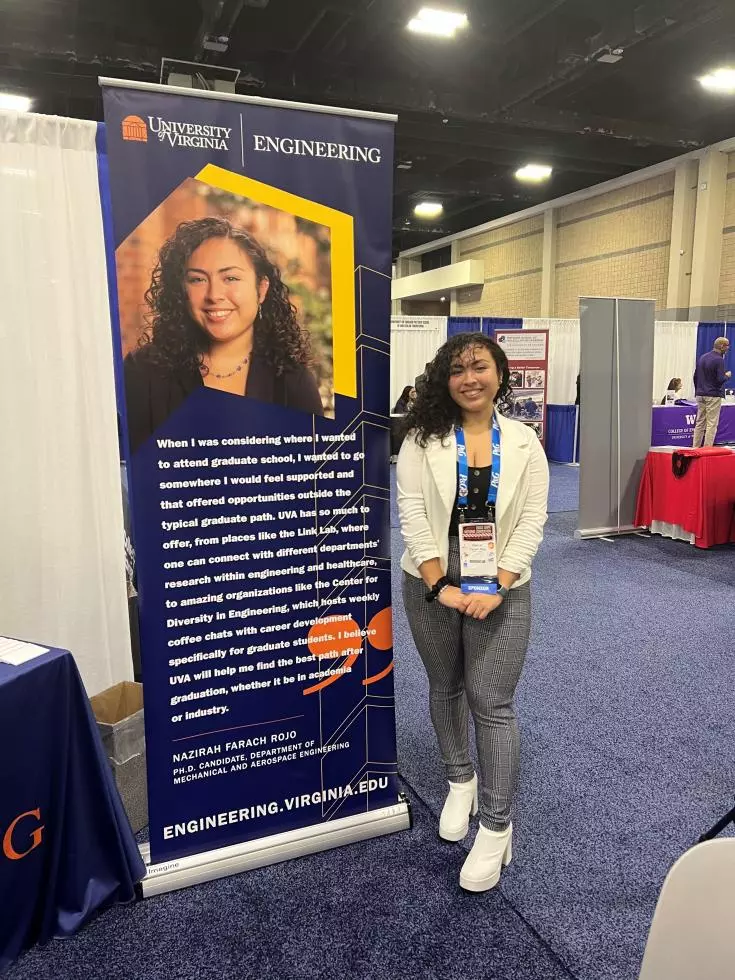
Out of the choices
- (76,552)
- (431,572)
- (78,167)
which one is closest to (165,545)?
(431,572)

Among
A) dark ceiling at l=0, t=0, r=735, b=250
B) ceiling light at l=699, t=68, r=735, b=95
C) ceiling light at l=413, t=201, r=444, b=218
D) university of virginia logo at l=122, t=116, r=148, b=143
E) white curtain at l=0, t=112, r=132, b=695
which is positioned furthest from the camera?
ceiling light at l=413, t=201, r=444, b=218

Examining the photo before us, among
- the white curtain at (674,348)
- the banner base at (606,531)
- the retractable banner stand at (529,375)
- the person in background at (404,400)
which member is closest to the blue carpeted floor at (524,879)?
the banner base at (606,531)

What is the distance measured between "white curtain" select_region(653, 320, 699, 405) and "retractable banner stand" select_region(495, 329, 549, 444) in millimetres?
1795

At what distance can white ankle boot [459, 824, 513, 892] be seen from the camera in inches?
67.4

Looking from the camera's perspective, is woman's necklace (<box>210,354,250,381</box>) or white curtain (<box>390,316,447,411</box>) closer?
woman's necklace (<box>210,354,250,381</box>)

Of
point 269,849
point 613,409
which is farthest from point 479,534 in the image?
point 613,409

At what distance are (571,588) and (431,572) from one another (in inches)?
111

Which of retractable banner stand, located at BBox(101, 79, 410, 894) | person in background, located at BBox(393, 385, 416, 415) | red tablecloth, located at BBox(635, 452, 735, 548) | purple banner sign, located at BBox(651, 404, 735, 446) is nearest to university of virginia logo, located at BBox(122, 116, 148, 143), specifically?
retractable banner stand, located at BBox(101, 79, 410, 894)

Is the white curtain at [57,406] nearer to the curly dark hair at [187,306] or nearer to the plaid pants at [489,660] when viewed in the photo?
the curly dark hair at [187,306]

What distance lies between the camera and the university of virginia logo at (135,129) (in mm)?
1521

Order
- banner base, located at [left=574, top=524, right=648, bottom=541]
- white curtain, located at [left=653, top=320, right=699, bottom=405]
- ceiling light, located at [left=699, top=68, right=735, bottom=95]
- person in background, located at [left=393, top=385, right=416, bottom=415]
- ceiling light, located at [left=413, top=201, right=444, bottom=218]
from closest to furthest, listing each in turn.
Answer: banner base, located at [left=574, top=524, right=648, bottom=541], ceiling light, located at [left=699, top=68, right=735, bottom=95], person in background, located at [left=393, top=385, right=416, bottom=415], white curtain, located at [left=653, top=320, right=699, bottom=405], ceiling light, located at [left=413, top=201, right=444, bottom=218]

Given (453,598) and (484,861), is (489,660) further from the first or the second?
(484,861)

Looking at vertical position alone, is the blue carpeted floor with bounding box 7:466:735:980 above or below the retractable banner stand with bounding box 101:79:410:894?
below

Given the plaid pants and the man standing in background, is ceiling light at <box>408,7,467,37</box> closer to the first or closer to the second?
the man standing in background
